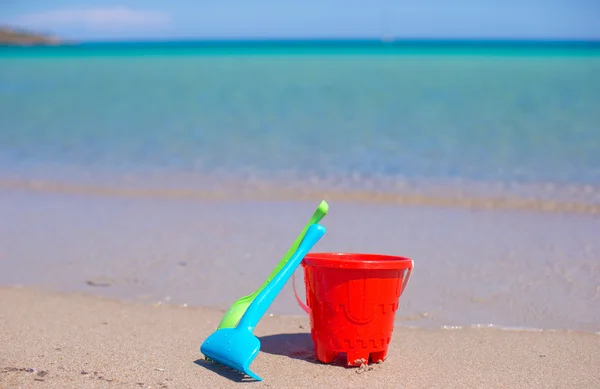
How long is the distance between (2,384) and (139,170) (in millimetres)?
6291

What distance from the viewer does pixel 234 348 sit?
2916mm

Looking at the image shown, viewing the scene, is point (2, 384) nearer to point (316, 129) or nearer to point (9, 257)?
point (9, 257)

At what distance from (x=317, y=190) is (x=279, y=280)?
4.57 metres

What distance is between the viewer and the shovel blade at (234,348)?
2.86 meters

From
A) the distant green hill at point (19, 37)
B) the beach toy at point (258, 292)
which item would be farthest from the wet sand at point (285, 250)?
the distant green hill at point (19, 37)

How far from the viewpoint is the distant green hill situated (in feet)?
296

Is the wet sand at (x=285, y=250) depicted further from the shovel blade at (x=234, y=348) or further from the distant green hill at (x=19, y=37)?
the distant green hill at (x=19, y=37)

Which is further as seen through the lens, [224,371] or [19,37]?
[19,37]

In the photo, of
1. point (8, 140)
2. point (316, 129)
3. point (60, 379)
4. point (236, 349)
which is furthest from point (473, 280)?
point (8, 140)

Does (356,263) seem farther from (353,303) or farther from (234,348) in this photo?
(234,348)

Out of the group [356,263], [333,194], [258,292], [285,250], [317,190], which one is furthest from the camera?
[317,190]

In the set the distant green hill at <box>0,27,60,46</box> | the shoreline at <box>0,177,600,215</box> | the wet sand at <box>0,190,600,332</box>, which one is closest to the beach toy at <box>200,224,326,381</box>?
the wet sand at <box>0,190,600,332</box>

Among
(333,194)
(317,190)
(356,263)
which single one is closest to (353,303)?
(356,263)

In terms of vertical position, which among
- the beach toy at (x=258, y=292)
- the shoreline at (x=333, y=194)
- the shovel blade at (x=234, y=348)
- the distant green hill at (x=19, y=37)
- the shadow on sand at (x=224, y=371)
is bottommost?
the shoreline at (x=333, y=194)
